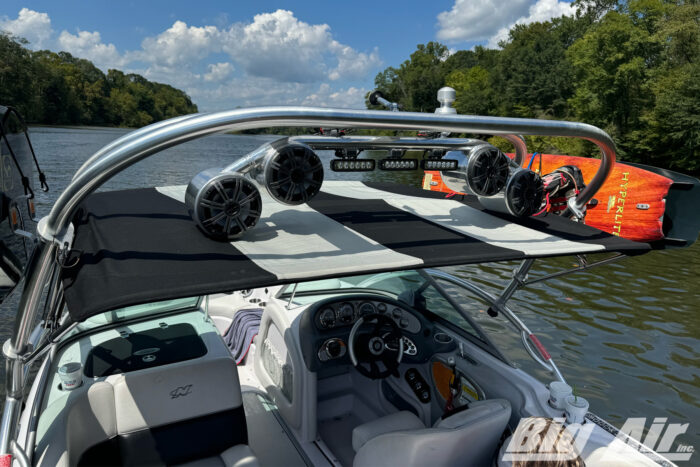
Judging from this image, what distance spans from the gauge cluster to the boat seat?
1029mm

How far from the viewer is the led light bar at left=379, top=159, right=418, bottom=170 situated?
2.29 m

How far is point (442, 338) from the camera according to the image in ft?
12.4

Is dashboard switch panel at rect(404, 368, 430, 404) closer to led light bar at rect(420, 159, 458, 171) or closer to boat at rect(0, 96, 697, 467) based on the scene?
boat at rect(0, 96, 697, 467)

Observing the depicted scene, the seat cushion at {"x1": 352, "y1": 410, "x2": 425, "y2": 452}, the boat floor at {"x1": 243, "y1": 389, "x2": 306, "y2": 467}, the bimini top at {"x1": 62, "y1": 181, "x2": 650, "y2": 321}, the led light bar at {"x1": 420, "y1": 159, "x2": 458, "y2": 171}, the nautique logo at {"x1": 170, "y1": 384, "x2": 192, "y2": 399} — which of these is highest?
the led light bar at {"x1": 420, "y1": 159, "x2": 458, "y2": 171}

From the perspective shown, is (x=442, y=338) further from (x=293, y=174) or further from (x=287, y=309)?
(x=293, y=174)

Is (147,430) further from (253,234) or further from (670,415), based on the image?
(670,415)

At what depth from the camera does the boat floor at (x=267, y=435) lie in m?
3.48


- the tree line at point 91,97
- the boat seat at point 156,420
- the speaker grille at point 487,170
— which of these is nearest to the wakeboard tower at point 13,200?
the boat seat at point 156,420

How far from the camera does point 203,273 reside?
182cm

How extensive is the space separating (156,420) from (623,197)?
11189 mm

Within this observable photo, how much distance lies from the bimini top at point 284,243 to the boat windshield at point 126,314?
806 millimetres

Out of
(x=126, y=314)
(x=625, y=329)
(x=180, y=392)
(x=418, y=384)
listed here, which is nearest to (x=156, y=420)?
(x=180, y=392)

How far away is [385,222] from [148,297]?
4.85ft

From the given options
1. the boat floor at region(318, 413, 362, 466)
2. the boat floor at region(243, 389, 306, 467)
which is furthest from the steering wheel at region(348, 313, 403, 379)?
the boat floor at region(243, 389, 306, 467)
